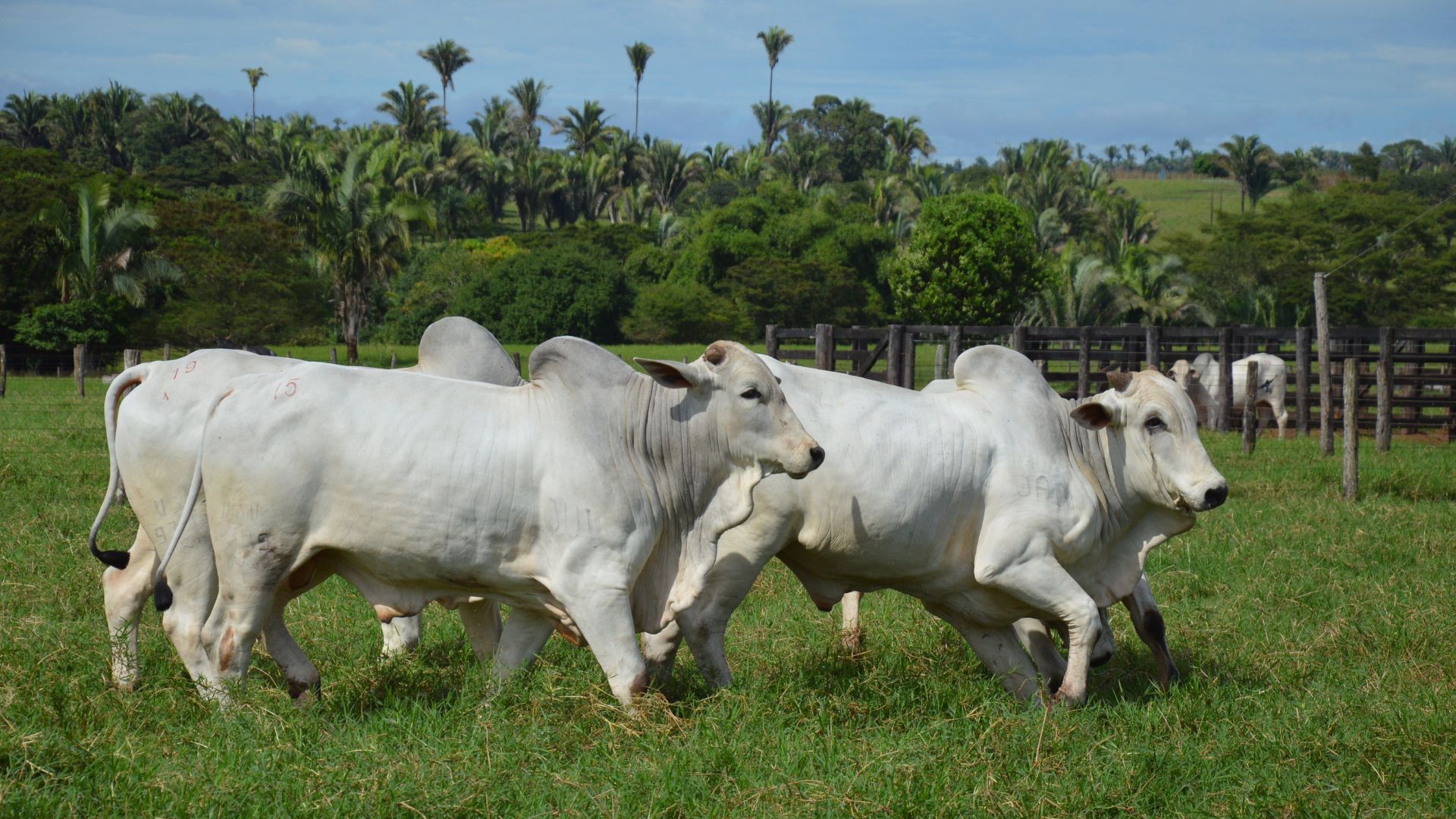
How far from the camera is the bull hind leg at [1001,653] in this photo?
5.43m

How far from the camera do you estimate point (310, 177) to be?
132 feet

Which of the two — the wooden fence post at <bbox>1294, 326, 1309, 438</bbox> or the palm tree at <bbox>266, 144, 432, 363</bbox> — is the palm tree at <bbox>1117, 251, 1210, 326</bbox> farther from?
the wooden fence post at <bbox>1294, 326, 1309, 438</bbox>

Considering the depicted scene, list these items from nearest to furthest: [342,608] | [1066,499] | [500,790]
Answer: [500,790] → [1066,499] → [342,608]

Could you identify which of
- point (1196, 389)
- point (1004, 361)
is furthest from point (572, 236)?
point (1004, 361)

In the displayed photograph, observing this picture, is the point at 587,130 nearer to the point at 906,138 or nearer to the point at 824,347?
the point at 906,138

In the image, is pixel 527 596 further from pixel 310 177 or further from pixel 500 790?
pixel 310 177

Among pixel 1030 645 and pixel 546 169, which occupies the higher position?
pixel 546 169

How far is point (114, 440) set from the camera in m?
4.96

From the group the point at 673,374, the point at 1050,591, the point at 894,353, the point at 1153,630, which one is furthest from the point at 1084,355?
the point at 673,374

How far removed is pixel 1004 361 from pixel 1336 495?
6478mm

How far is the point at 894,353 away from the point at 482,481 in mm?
13022

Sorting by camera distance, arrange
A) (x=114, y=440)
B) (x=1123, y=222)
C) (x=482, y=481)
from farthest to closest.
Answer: (x=1123, y=222) → (x=114, y=440) → (x=482, y=481)

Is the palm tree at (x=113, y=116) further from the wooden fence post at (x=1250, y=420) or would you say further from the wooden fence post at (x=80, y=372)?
the wooden fence post at (x=1250, y=420)

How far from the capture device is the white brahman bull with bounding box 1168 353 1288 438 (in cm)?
1816
